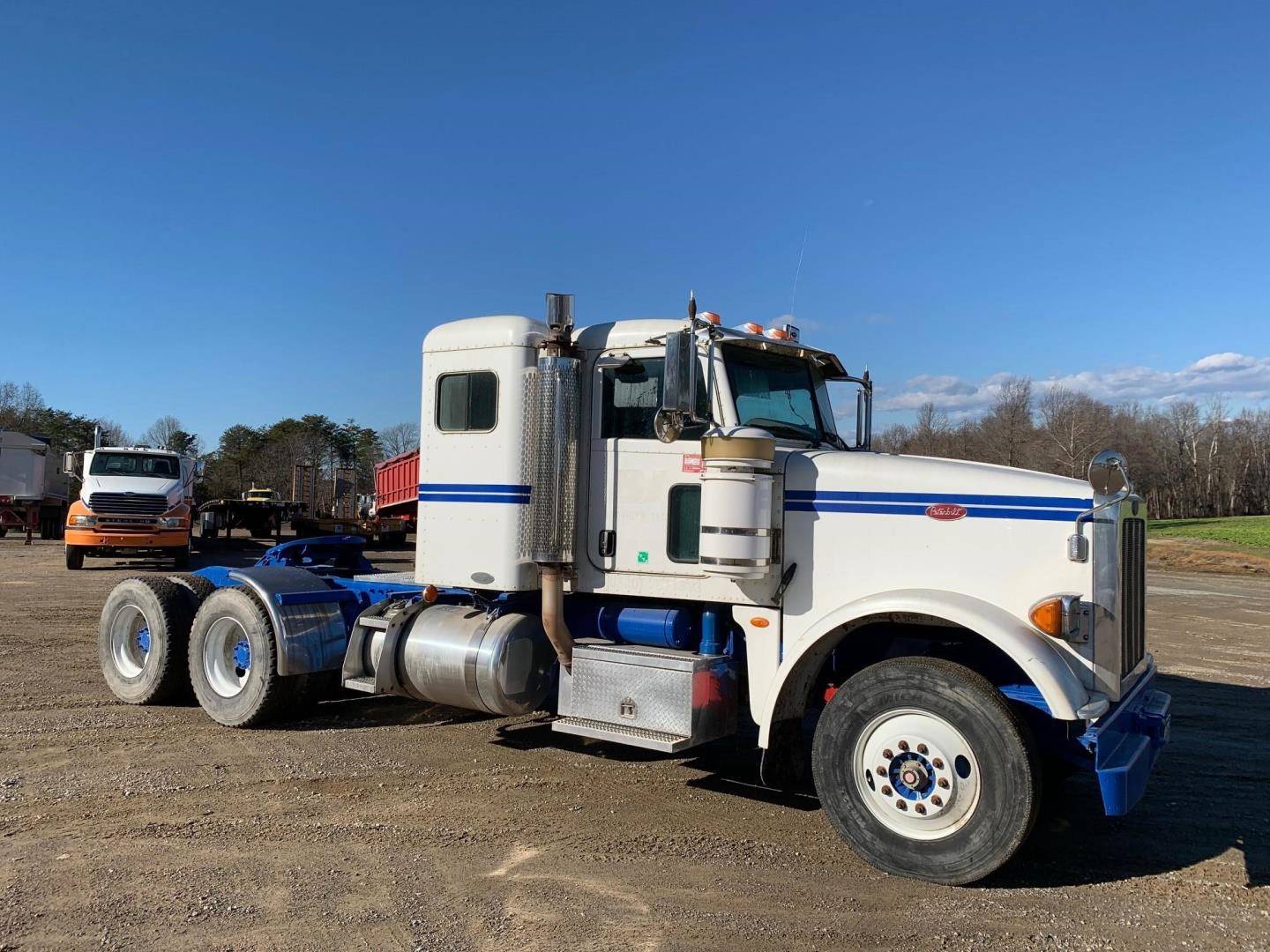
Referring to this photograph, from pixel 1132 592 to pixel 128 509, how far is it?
63.3ft

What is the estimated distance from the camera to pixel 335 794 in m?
5.65

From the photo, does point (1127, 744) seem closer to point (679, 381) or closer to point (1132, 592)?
point (1132, 592)

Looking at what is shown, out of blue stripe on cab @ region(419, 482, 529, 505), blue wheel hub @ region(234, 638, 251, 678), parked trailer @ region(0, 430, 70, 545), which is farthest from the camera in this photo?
parked trailer @ region(0, 430, 70, 545)

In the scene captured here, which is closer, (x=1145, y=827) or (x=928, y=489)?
(x=928, y=489)

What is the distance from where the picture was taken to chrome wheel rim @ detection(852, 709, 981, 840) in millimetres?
4473

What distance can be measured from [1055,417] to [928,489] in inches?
2457

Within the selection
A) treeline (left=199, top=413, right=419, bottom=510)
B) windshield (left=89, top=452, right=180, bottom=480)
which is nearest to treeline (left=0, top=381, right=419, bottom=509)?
treeline (left=199, top=413, right=419, bottom=510)

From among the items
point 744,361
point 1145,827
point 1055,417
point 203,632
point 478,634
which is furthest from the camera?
point 1055,417

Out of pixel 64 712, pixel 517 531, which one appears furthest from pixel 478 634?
pixel 64 712

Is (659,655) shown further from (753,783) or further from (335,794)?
(335,794)

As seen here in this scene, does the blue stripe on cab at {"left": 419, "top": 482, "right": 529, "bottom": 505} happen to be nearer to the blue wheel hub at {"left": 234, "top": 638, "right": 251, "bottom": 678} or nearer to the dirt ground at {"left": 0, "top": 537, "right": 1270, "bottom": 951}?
the dirt ground at {"left": 0, "top": 537, "right": 1270, "bottom": 951}

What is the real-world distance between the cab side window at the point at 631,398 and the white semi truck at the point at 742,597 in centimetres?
2

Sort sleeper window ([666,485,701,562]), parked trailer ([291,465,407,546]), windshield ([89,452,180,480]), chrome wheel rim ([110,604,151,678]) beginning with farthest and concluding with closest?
parked trailer ([291,465,407,546]) → windshield ([89,452,180,480]) → chrome wheel rim ([110,604,151,678]) → sleeper window ([666,485,701,562])

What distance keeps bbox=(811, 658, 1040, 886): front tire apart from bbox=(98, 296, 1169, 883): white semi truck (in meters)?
0.01
